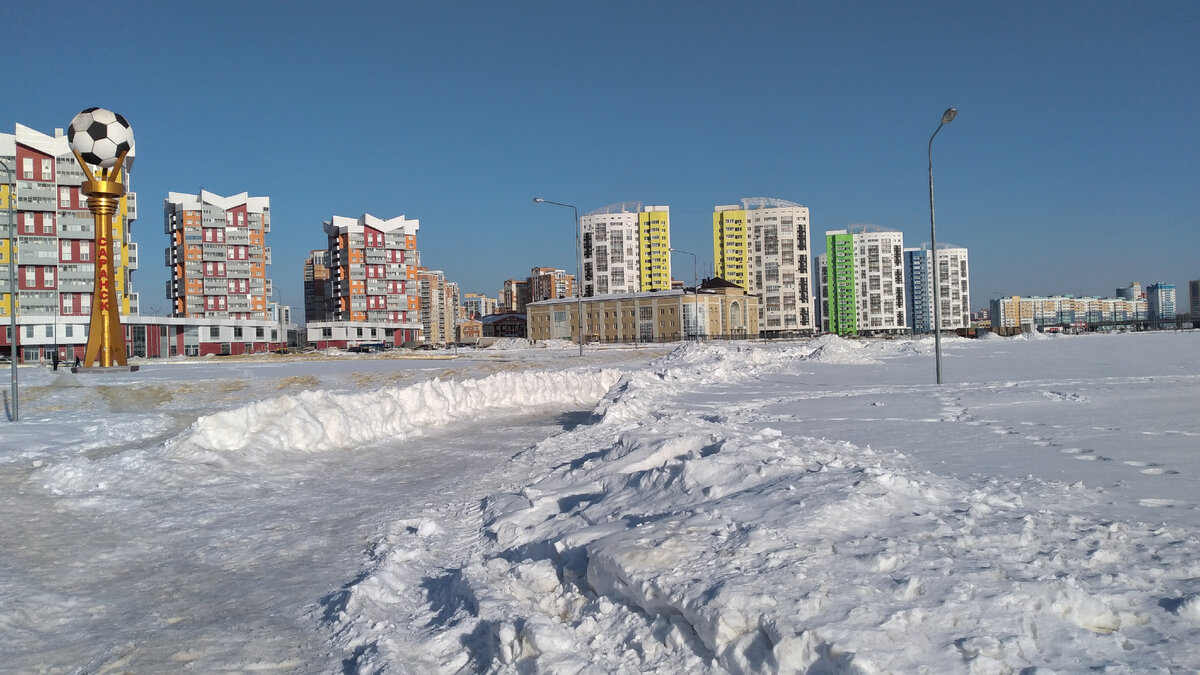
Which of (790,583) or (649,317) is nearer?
(790,583)

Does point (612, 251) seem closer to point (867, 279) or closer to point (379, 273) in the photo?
point (379, 273)

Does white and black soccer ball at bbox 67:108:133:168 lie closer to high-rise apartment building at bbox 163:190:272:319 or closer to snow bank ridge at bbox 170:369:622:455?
snow bank ridge at bbox 170:369:622:455

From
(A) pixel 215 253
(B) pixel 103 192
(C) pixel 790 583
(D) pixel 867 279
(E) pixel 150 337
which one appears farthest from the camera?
(D) pixel 867 279

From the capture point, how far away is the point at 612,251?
14125 cm

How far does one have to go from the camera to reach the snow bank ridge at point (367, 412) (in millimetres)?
12609

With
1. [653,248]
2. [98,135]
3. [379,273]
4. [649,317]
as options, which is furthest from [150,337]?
[653,248]

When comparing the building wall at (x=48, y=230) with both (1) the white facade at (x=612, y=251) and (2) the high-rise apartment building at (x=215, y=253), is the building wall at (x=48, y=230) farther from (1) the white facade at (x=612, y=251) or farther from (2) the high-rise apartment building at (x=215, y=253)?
(1) the white facade at (x=612, y=251)

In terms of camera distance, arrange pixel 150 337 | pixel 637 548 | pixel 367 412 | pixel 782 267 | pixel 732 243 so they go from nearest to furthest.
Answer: pixel 637 548 < pixel 367 412 < pixel 150 337 < pixel 782 267 < pixel 732 243

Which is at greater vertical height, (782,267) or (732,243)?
(732,243)

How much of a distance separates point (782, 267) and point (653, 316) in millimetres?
45134

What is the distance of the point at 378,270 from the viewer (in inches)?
4924

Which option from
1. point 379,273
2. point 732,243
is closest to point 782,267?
point 732,243

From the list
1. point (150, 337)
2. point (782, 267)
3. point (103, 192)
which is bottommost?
point (150, 337)

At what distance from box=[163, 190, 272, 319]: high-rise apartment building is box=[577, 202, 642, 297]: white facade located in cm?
5943
